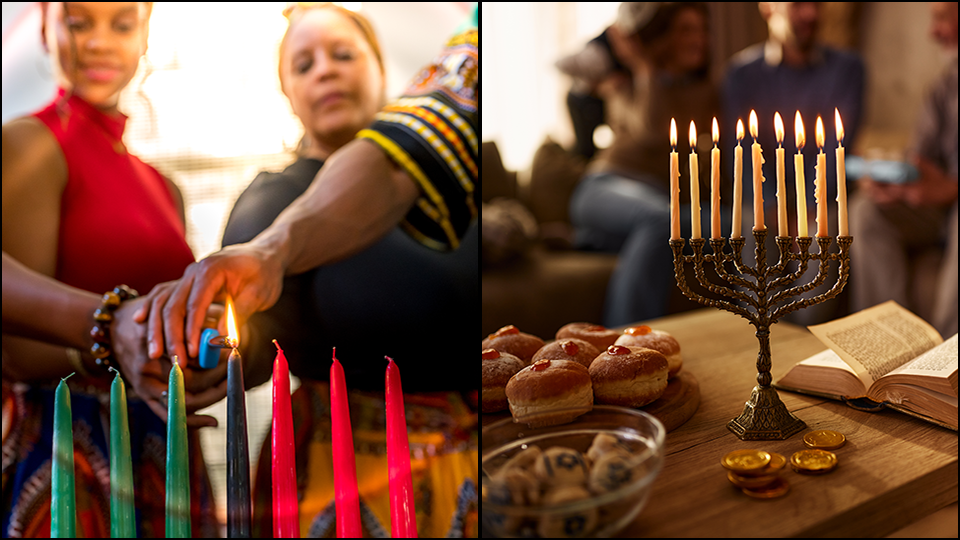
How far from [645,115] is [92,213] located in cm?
195

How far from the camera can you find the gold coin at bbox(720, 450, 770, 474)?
1.86 ft

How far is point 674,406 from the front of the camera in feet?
2.33

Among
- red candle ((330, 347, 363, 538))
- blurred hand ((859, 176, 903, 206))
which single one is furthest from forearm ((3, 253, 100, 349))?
blurred hand ((859, 176, 903, 206))

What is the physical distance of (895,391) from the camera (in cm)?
71

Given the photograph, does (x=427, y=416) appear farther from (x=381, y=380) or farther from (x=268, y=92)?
(x=268, y=92)

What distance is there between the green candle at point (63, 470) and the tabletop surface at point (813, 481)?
53 cm

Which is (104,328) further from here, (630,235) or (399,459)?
(630,235)

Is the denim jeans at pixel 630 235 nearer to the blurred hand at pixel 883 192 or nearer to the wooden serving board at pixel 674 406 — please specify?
the blurred hand at pixel 883 192

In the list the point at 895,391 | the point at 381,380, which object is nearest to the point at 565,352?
the point at 381,380

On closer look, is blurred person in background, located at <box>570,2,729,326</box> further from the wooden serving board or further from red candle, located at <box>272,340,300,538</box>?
red candle, located at <box>272,340,300,538</box>

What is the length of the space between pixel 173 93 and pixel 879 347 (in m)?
0.89

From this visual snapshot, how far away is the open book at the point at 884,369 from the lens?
68 cm

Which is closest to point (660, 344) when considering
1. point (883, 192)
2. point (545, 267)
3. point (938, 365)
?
point (938, 365)

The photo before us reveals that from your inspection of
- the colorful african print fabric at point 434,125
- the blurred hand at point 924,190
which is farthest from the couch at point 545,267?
the colorful african print fabric at point 434,125
